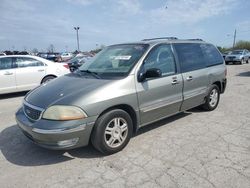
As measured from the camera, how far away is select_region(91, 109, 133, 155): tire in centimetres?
361

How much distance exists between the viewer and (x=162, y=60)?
462cm

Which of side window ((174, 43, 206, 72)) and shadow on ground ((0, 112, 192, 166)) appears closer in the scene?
shadow on ground ((0, 112, 192, 166))

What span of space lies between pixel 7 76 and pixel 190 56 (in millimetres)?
6280

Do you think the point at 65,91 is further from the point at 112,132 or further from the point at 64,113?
the point at 112,132

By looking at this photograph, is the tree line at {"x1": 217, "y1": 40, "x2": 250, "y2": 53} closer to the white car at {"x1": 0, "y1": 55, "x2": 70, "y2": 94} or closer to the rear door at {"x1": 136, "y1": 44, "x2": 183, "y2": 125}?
the white car at {"x1": 0, "y1": 55, "x2": 70, "y2": 94}

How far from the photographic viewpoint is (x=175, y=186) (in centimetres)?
300

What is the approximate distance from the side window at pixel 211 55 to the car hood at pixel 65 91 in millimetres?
3027

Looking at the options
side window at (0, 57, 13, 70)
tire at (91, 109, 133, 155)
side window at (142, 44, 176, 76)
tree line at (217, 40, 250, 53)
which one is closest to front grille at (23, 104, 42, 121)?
tire at (91, 109, 133, 155)

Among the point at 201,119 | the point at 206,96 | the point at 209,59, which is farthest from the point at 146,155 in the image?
the point at 209,59

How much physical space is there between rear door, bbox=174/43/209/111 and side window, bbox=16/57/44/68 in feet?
19.6

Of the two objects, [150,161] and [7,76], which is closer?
[150,161]

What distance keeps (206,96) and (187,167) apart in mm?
2828

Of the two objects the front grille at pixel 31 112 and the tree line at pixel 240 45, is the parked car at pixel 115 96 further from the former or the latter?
the tree line at pixel 240 45

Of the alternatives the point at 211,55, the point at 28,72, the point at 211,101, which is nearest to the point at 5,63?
the point at 28,72
